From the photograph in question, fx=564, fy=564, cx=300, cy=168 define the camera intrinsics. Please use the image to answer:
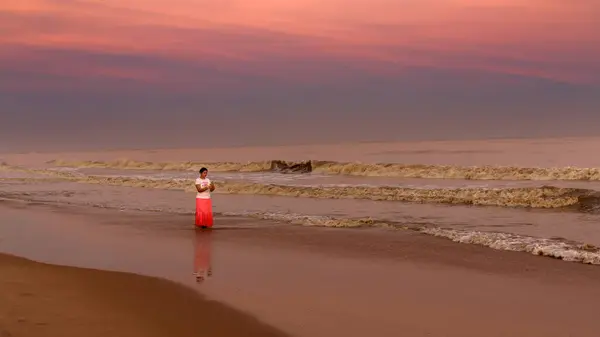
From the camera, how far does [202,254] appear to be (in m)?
10.8

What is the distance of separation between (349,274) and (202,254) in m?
3.21

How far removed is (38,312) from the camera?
6211 millimetres

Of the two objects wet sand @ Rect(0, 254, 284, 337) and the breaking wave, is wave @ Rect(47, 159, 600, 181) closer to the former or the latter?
the breaking wave

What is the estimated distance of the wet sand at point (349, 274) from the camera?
6.41 m

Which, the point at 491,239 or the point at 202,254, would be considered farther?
Answer: the point at 491,239

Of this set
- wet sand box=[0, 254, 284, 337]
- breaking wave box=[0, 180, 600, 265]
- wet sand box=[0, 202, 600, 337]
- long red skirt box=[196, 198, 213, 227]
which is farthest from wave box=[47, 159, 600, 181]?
wet sand box=[0, 254, 284, 337]

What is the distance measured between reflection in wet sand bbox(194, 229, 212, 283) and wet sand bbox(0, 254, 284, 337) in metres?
0.84

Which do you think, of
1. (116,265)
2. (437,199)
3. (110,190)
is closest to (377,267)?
(116,265)

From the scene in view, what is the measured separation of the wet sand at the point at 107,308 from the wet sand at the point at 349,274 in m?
0.42

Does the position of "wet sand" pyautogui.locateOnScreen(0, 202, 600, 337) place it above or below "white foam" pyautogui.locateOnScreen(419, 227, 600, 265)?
below

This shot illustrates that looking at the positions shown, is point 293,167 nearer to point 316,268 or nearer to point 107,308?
point 316,268

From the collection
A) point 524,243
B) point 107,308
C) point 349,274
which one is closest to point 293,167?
point 524,243

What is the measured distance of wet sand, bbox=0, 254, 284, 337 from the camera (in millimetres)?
5762

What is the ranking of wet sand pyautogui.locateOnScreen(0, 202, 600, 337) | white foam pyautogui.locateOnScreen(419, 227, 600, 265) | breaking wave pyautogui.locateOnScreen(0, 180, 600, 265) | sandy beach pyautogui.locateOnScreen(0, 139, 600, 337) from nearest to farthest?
sandy beach pyautogui.locateOnScreen(0, 139, 600, 337)
wet sand pyautogui.locateOnScreen(0, 202, 600, 337)
white foam pyautogui.locateOnScreen(419, 227, 600, 265)
breaking wave pyautogui.locateOnScreen(0, 180, 600, 265)
